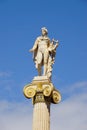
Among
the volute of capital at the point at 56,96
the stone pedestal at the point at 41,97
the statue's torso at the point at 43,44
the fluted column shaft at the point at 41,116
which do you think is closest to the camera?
the fluted column shaft at the point at 41,116

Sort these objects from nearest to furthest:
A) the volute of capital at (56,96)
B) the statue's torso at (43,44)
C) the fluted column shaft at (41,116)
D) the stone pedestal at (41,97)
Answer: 1. the fluted column shaft at (41,116)
2. the stone pedestal at (41,97)
3. the volute of capital at (56,96)
4. the statue's torso at (43,44)

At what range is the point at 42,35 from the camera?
A: 85.4 feet

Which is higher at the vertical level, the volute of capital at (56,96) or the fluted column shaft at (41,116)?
the volute of capital at (56,96)

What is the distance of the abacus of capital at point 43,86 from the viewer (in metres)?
23.6

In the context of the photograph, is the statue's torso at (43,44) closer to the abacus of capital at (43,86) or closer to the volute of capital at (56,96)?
the abacus of capital at (43,86)

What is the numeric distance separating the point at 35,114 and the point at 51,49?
12.9 ft

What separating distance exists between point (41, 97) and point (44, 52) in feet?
8.97

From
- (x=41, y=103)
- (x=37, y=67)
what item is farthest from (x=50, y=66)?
(x=41, y=103)

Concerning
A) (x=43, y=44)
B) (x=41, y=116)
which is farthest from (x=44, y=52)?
(x=41, y=116)

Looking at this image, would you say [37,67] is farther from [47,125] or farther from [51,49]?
[47,125]

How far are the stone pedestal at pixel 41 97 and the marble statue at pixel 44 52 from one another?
0.71 meters

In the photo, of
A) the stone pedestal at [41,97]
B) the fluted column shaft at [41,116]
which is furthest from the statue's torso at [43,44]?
the fluted column shaft at [41,116]

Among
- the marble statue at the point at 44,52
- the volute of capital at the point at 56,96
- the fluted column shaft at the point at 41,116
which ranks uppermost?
the marble statue at the point at 44,52

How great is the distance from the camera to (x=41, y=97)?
2416 centimetres
